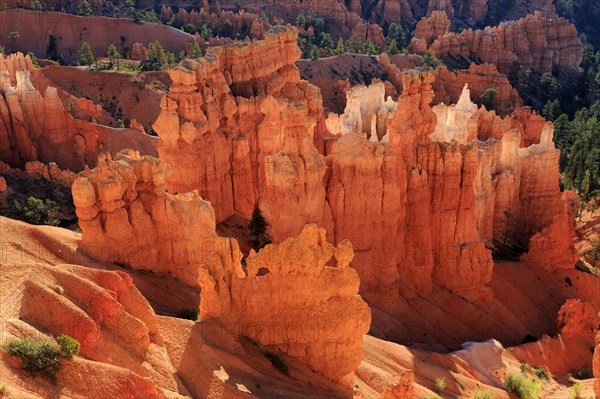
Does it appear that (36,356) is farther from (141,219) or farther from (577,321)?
(577,321)

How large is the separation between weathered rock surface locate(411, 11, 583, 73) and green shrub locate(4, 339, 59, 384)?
95990 mm

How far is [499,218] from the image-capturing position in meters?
43.1

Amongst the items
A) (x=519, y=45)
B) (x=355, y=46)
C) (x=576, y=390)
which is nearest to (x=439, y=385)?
(x=576, y=390)

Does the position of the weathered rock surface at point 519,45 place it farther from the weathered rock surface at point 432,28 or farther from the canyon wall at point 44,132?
the canyon wall at point 44,132

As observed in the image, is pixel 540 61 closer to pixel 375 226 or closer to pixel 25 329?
pixel 375 226

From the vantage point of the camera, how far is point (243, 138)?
117ft

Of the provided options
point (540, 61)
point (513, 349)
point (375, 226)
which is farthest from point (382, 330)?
point (540, 61)

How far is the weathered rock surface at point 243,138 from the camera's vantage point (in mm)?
29406

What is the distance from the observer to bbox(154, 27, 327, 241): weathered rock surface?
2941 centimetres

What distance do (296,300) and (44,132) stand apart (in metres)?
39.5

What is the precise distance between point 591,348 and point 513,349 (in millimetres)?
5647

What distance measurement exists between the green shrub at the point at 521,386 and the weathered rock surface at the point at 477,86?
61.8m

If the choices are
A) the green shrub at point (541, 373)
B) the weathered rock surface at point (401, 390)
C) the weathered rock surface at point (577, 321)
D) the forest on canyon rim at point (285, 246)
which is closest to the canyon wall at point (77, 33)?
the forest on canyon rim at point (285, 246)

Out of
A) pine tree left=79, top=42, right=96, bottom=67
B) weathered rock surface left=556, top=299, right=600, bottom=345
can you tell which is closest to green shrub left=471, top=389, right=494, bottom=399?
weathered rock surface left=556, top=299, right=600, bottom=345
